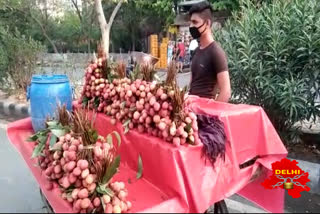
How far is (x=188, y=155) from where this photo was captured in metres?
1.71

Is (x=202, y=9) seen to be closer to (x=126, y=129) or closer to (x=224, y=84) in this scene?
(x=224, y=84)

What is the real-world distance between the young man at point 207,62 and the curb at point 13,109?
4315 millimetres

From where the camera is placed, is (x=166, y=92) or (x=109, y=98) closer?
(x=166, y=92)

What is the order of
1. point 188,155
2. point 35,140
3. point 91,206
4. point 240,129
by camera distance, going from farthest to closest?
point 35,140 < point 240,129 < point 188,155 < point 91,206

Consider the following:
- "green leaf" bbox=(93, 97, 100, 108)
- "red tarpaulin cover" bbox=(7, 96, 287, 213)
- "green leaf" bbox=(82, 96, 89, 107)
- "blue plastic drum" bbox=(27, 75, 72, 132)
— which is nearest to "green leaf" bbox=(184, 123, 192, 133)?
"red tarpaulin cover" bbox=(7, 96, 287, 213)

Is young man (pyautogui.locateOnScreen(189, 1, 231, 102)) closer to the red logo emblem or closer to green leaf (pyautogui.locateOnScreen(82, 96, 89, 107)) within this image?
the red logo emblem

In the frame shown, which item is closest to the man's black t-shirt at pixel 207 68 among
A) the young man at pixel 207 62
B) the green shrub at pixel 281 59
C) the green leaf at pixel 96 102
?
the young man at pixel 207 62

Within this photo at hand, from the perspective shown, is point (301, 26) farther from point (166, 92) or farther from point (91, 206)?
point (91, 206)

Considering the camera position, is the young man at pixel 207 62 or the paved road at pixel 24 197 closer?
the paved road at pixel 24 197

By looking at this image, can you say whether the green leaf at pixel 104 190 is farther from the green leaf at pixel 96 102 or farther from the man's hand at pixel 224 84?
the man's hand at pixel 224 84

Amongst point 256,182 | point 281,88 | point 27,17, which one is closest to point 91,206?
point 256,182

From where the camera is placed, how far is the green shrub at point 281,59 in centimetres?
333

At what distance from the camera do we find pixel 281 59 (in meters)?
3.51

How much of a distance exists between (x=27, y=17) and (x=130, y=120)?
15.1m
